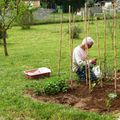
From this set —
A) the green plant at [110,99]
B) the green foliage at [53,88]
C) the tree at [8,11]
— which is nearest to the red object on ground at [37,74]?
the green foliage at [53,88]

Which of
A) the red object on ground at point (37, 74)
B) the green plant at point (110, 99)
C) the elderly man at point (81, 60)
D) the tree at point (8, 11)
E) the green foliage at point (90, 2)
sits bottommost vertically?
the green foliage at point (90, 2)

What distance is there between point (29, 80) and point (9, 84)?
0.59m

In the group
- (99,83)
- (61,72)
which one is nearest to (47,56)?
(61,72)

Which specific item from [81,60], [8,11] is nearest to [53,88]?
[81,60]

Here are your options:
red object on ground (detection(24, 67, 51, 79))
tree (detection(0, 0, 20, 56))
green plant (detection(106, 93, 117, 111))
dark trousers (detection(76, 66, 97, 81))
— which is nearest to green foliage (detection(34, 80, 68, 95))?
dark trousers (detection(76, 66, 97, 81))

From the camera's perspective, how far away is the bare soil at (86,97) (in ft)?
26.8

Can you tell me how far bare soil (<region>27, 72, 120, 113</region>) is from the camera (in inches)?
322

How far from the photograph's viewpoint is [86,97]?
8844 millimetres

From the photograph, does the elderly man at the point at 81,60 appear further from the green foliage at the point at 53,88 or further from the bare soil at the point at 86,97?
the green foliage at the point at 53,88

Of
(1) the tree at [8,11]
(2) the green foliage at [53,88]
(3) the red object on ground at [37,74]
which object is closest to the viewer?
(2) the green foliage at [53,88]

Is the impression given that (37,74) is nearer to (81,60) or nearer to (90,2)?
(81,60)

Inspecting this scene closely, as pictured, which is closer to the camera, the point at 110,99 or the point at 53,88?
the point at 110,99

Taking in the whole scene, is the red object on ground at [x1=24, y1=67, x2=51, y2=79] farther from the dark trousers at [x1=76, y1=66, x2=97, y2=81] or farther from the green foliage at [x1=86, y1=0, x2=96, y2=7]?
the green foliage at [x1=86, y1=0, x2=96, y2=7]

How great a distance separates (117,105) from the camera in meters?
8.15
